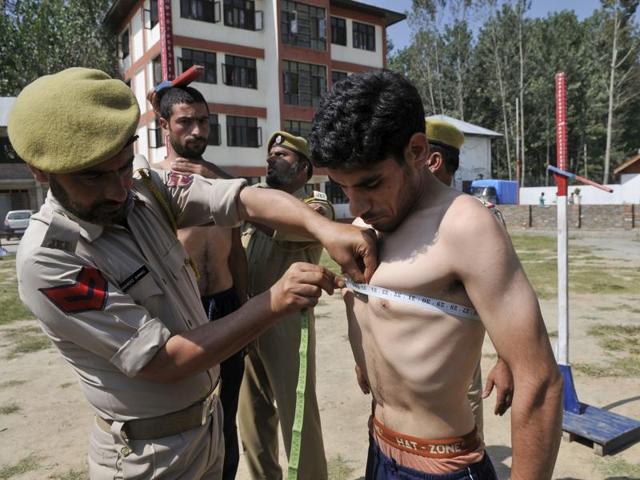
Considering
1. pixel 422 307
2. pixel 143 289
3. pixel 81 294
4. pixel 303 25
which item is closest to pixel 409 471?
pixel 422 307

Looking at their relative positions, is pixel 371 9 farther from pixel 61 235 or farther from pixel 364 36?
pixel 61 235

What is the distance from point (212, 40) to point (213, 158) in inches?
218

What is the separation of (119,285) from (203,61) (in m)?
24.6

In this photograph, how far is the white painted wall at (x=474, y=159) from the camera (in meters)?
40.0

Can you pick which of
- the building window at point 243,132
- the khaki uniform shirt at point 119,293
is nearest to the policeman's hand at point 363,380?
the khaki uniform shirt at point 119,293

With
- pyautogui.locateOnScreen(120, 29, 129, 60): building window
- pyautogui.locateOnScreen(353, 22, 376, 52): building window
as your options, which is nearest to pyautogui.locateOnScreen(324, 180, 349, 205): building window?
pyautogui.locateOnScreen(353, 22, 376, 52): building window

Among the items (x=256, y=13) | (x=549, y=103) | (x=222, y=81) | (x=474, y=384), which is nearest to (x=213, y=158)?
(x=222, y=81)

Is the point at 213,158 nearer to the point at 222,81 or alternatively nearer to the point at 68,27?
the point at 222,81

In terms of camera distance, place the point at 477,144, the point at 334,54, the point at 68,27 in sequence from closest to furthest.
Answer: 1. the point at 334,54
2. the point at 68,27
3. the point at 477,144

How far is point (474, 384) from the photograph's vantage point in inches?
133

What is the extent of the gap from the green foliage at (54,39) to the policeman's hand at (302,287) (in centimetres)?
3129

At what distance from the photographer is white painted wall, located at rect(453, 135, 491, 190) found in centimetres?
4000

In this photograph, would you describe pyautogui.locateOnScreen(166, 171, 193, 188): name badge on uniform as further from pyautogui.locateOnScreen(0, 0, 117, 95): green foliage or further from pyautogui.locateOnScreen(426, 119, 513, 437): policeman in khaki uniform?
pyautogui.locateOnScreen(0, 0, 117, 95): green foliage

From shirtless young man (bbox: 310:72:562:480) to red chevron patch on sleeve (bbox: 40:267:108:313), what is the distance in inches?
32.2
